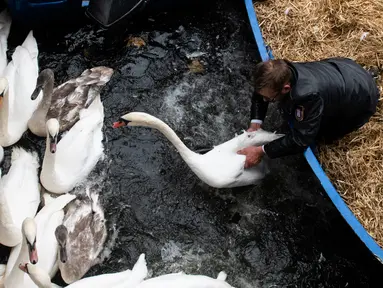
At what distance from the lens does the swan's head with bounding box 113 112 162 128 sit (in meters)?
4.86

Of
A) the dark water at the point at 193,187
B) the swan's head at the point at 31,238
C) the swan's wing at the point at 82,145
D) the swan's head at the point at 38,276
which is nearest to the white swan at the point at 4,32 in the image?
the dark water at the point at 193,187

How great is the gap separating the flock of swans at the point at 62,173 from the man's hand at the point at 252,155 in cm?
6

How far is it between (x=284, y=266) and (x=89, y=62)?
9.55ft

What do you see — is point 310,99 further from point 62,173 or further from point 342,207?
point 62,173

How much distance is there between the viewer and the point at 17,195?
190 inches

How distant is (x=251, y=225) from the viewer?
5250 millimetres

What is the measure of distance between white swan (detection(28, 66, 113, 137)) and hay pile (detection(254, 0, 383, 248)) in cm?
186

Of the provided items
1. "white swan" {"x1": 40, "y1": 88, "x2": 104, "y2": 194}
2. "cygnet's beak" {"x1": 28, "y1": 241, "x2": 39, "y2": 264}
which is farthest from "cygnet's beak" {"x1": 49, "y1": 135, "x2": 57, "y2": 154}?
"cygnet's beak" {"x1": 28, "y1": 241, "x2": 39, "y2": 264}

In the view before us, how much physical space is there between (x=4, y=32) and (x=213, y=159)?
2.69m

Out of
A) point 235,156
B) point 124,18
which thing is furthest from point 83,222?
point 124,18

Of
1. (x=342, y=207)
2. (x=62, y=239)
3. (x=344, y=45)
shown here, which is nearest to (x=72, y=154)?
(x=62, y=239)

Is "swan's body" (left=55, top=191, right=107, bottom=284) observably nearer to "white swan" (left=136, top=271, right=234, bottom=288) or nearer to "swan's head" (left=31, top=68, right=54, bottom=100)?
"white swan" (left=136, top=271, right=234, bottom=288)

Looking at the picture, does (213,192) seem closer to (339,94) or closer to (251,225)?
(251,225)

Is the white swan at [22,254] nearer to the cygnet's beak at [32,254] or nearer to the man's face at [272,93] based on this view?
the cygnet's beak at [32,254]
